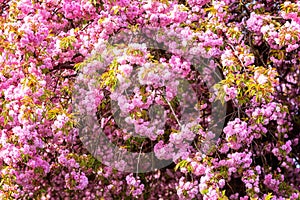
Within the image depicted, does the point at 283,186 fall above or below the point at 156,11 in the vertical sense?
below

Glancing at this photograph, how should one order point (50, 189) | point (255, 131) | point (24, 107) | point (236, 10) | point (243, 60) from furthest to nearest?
point (50, 189) → point (236, 10) → point (255, 131) → point (243, 60) → point (24, 107)

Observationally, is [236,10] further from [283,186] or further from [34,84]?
[34,84]

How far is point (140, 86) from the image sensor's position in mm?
4918

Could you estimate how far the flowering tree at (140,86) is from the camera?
15.5 feet

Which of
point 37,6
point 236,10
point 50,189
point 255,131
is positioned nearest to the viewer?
point 255,131

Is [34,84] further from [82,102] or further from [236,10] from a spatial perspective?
[236,10]

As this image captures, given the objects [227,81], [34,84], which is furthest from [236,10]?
[34,84]

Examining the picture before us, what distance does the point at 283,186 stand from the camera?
6.05 metres

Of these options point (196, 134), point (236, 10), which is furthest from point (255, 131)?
point (236, 10)

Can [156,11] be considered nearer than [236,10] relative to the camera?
Yes

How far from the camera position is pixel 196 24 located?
586 centimetres

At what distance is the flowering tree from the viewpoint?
186 inches

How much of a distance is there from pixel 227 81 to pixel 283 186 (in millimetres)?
2006

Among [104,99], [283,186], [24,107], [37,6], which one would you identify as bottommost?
[283,186]
